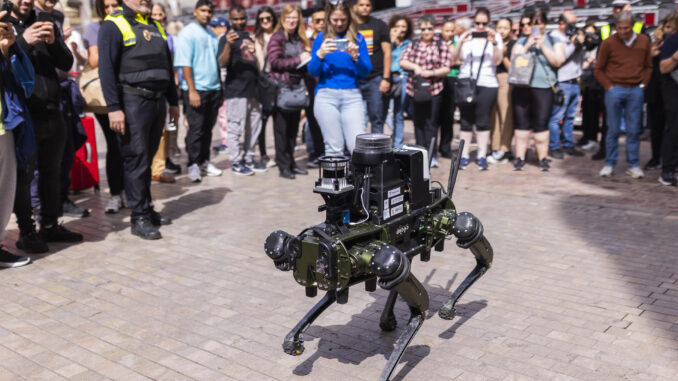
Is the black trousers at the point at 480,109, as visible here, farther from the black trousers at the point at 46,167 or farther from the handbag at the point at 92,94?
the black trousers at the point at 46,167

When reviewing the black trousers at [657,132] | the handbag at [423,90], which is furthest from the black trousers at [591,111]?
the handbag at [423,90]

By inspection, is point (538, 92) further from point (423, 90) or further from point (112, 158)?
point (112, 158)

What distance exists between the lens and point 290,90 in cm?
902

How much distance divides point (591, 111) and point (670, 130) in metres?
2.80

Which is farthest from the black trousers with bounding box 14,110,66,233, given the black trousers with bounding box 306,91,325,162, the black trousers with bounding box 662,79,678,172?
the black trousers with bounding box 662,79,678,172

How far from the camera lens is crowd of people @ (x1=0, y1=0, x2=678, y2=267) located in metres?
6.07

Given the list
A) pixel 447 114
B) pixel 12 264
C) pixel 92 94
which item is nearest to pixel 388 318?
pixel 12 264

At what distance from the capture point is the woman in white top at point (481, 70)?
940cm

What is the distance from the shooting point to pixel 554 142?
34.5 ft

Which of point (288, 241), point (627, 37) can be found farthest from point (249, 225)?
point (627, 37)

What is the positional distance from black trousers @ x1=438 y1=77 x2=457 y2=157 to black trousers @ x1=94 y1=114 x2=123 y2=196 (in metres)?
→ 4.76

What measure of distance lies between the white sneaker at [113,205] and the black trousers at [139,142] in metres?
0.86

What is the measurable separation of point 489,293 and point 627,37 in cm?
522

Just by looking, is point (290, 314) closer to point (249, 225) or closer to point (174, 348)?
point (174, 348)
